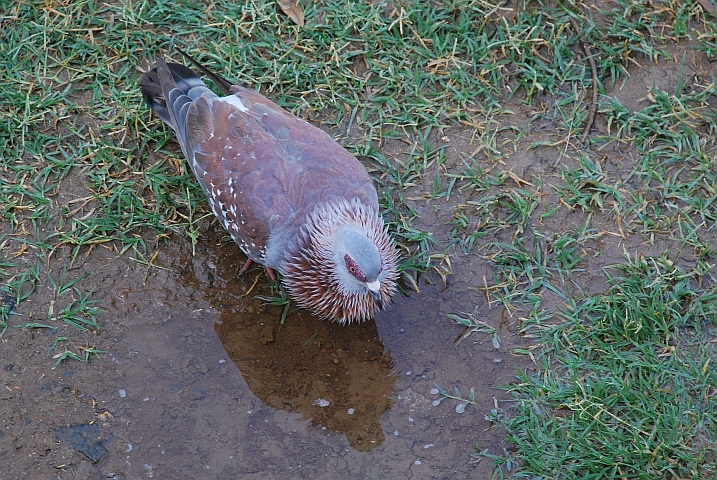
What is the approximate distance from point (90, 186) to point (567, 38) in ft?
11.3

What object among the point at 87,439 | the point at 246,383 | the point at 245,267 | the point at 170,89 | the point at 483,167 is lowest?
the point at 87,439

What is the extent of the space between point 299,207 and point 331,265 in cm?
38

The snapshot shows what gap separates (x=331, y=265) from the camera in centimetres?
434

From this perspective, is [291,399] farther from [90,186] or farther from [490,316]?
[90,186]

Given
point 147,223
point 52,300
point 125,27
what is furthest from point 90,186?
point 125,27

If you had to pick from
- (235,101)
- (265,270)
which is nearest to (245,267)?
(265,270)

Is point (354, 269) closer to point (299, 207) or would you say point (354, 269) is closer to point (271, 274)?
point (299, 207)

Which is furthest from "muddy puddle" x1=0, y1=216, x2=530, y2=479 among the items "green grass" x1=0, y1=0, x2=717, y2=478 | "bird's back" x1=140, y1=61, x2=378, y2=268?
"bird's back" x1=140, y1=61, x2=378, y2=268

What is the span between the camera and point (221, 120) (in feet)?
15.2

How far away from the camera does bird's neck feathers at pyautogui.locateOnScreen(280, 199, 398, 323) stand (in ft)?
14.1

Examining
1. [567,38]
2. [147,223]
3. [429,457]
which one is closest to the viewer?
[429,457]

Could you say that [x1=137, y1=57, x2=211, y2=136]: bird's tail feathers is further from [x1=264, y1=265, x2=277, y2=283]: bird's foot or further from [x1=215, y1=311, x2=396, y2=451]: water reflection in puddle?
[x1=215, y1=311, x2=396, y2=451]: water reflection in puddle

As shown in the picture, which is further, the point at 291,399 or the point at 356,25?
the point at 356,25

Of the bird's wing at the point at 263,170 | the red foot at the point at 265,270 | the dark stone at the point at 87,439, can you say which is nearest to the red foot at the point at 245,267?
the red foot at the point at 265,270
